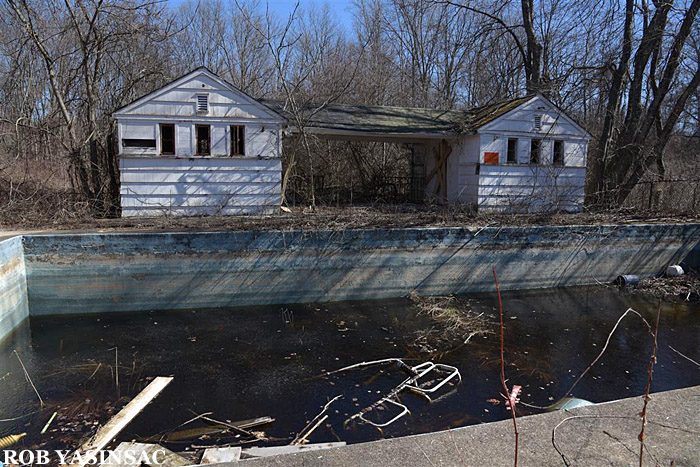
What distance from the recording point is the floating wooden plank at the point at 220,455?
4.57m

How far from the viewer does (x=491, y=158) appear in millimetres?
15812

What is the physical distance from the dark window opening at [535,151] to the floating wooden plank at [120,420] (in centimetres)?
1348

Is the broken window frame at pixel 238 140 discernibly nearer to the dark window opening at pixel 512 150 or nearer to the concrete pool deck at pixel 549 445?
the dark window opening at pixel 512 150

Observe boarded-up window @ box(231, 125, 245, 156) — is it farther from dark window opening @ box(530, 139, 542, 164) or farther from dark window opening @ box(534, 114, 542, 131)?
dark window opening @ box(534, 114, 542, 131)

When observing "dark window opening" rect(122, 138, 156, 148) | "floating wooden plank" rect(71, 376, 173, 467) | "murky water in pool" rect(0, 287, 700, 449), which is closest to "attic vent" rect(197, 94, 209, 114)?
"dark window opening" rect(122, 138, 156, 148)

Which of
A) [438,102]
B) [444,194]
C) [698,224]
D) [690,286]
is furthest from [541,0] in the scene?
[690,286]

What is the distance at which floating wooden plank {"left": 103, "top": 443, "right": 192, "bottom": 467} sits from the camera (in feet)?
15.3

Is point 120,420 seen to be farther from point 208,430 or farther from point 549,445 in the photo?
point 549,445

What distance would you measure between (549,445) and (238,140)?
12712 millimetres

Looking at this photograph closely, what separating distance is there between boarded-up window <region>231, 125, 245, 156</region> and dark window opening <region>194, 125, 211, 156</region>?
2.23 feet

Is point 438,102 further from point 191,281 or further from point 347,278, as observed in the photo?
point 191,281

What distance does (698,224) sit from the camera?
14.3m

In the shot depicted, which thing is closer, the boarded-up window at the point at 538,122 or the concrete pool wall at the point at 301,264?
the concrete pool wall at the point at 301,264

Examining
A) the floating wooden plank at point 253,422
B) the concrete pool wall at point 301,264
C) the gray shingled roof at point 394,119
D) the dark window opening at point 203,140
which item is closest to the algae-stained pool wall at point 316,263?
the concrete pool wall at point 301,264
